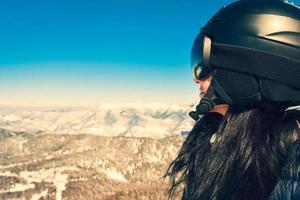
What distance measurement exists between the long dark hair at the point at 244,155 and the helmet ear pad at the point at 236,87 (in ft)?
0.44

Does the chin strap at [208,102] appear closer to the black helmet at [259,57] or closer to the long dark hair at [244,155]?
the black helmet at [259,57]

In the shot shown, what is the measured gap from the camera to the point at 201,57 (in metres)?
6.22

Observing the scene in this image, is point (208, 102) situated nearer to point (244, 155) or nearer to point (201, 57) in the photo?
point (201, 57)

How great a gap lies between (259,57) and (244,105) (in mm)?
639

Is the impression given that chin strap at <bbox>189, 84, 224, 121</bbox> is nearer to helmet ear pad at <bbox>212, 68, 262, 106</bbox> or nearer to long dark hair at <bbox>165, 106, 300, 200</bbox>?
helmet ear pad at <bbox>212, 68, 262, 106</bbox>

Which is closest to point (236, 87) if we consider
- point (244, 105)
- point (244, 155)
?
point (244, 105)

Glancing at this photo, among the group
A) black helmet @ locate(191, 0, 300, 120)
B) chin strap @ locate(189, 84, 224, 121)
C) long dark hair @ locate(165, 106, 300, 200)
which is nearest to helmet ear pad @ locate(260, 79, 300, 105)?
black helmet @ locate(191, 0, 300, 120)

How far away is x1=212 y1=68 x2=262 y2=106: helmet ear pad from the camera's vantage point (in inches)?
225

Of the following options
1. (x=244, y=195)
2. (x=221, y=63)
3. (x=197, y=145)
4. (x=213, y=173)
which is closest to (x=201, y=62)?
(x=221, y=63)

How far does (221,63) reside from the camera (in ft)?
19.6

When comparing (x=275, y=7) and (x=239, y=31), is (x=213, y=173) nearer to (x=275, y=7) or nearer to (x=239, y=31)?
(x=239, y=31)

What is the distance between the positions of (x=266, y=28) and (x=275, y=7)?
355mm

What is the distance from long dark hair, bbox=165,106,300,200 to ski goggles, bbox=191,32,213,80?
0.67 m

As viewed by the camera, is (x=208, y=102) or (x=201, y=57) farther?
(x=201, y=57)
